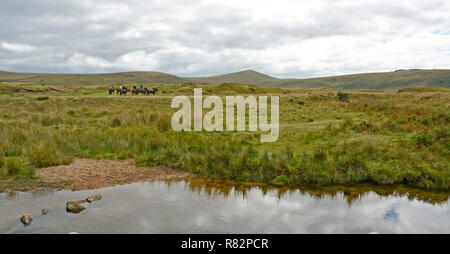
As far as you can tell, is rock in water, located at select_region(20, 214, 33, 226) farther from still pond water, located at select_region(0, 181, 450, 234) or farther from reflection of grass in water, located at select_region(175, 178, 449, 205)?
reflection of grass in water, located at select_region(175, 178, 449, 205)

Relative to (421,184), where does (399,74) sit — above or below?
above

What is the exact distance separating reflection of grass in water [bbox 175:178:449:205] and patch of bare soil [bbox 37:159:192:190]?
2.54 feet

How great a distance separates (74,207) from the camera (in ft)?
19.9

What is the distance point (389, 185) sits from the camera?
7.91 m

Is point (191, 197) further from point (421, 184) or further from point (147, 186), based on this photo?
point (421, 184)

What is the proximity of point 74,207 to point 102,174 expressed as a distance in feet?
7.83

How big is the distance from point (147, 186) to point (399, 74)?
222749 millimetres

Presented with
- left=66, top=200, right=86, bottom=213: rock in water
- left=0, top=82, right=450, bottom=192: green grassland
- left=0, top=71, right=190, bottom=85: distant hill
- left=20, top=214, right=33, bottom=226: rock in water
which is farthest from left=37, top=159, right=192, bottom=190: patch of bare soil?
left=0, top=71, right=190, bottom=85: distant hill

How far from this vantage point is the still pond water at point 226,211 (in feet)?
18.1

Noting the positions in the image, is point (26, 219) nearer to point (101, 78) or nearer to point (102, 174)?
point (102, 174)

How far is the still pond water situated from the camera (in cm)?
552
